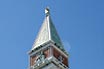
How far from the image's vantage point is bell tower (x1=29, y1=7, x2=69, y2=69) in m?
71.1

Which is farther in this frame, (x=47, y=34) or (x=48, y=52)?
(x=47, y=34)

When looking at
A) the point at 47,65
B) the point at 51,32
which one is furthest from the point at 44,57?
the point at 51,32

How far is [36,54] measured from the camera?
73.6 meters

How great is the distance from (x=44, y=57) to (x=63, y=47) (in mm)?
5371

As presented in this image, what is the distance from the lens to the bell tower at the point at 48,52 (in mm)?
71125

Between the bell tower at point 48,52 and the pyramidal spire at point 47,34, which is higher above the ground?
the pyramidal spire at point 47,34

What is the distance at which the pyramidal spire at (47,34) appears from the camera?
74625 mm

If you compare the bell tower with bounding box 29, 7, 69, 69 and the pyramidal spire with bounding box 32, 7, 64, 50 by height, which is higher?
the pyramidal spire with bounding box 32, 7, 64, 50

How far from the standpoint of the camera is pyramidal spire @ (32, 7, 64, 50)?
74625 mm

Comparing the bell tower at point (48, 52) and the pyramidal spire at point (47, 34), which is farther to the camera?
the pyramidal spire at point (47, 34)

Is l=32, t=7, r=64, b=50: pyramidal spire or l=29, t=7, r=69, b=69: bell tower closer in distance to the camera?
l=29, t=7, r=69, b=69: bell tower

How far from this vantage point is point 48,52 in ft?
236

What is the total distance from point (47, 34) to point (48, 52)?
4.87 m

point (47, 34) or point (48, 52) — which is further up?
point (47, 34)
